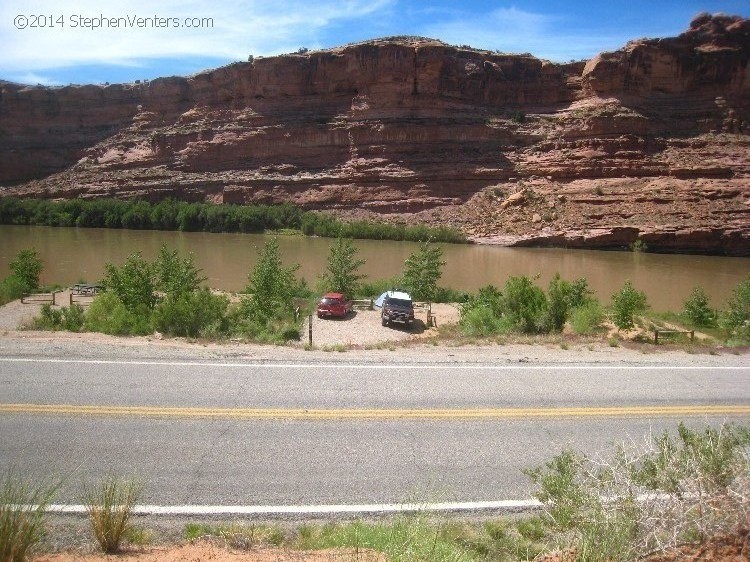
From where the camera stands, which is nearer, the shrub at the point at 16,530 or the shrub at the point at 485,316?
the shrub at the point at 16,530

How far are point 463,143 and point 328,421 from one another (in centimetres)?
6427

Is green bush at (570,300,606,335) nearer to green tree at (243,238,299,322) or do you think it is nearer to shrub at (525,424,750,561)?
green tree at (243,238,299,322)

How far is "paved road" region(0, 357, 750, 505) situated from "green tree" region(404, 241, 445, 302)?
17512mm

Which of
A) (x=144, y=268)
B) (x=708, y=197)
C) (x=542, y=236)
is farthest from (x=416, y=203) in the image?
(x=144, y=268)

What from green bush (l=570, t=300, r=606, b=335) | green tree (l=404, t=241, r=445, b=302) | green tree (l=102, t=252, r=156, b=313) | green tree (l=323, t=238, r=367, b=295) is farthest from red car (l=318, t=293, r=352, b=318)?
green bush (l=570, t=300, r=606, b=335)

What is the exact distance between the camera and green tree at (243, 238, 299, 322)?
789 inches

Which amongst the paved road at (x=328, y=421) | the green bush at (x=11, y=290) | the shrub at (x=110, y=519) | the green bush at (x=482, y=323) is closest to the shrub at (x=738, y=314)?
the green bush at (x=482, y=323)

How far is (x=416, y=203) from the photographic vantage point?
6188 cm

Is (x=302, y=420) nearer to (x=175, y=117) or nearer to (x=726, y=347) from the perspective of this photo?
(x=726, y=347)

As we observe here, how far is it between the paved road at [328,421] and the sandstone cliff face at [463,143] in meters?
44.7

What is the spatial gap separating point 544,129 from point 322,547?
69.4 meters

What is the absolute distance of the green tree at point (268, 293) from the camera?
20031mm

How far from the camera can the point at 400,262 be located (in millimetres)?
40906

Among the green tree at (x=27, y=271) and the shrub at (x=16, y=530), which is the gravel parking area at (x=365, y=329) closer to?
the shrub at (x=16, y=530)
